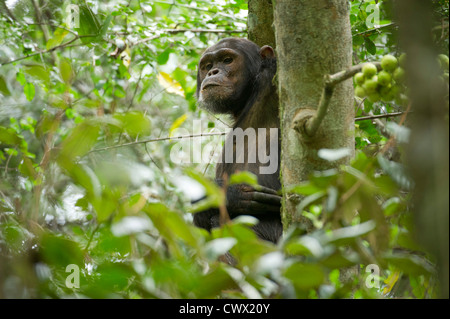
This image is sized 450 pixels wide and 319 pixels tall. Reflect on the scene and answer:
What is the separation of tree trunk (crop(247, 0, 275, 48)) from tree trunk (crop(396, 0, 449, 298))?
289 cm

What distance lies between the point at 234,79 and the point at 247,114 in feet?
1.67

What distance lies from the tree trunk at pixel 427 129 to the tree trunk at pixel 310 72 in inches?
32.0

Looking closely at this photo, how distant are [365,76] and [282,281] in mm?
744

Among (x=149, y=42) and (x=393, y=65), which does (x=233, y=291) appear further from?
(x=149, y=42)

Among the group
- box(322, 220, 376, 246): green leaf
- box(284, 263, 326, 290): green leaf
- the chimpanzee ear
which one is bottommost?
box(284, 263, 326, 290): green leaf

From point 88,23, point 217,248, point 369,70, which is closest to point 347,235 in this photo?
point 217,248

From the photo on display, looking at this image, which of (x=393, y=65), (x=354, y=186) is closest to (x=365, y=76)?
(x=393, y=65)

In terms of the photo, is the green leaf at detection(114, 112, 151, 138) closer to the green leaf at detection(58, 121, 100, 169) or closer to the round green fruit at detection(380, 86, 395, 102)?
the green leaf at detection(58, 121, 100, 169)

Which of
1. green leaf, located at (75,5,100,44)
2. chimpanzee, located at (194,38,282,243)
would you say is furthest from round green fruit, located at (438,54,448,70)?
green leaf, located at (75,5,100,44)

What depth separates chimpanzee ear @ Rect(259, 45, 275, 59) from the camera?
164 inches

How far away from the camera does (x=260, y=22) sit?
4.26 metres

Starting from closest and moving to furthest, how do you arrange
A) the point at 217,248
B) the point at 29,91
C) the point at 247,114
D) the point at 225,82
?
the point at 217,248 → the point at 247,114 → the point at 225,82 → the point at 29,91

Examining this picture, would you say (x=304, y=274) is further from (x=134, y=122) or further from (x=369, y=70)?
(x=369, y=70)

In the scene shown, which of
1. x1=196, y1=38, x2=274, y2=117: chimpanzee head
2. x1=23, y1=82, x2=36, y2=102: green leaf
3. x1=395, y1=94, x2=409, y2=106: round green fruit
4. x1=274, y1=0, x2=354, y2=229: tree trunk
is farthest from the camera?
x1=23, y1=82, x2=36, y2=102: green leaf
